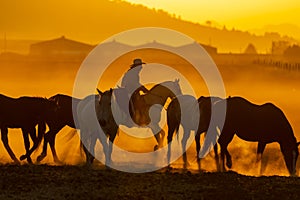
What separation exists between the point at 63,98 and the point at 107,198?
7.12 meters

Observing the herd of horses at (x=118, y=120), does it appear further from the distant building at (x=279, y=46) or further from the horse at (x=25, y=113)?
the distant building at (x=279, y=46)

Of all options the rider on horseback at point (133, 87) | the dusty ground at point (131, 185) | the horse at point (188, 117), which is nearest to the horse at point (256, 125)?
the horse at point (188, 117)

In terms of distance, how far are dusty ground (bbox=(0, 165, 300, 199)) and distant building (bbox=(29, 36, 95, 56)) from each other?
10757 centimetres

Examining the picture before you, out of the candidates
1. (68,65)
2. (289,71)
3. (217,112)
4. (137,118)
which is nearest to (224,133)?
(217,112)

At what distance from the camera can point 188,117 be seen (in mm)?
18203

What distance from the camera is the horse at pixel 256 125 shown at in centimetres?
1677

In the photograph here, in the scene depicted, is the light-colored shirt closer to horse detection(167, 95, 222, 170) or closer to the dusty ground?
horse detection(167, 95, 222, 170)

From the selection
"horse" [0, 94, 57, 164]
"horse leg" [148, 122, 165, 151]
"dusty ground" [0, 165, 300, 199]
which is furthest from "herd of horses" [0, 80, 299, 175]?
"dusty ground" [0, 165, 300, 199]

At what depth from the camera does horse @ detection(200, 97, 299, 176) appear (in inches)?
660

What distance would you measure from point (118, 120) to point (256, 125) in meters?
3.22

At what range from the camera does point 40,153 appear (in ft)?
59.5

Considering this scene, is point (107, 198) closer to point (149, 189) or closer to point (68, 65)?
point (149, 189)

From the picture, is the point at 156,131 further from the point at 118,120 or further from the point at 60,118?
the point at 118,120

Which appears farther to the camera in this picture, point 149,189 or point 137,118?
point 137,118
